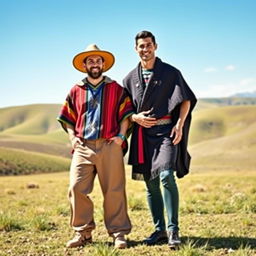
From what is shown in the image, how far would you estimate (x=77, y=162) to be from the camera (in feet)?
19.1

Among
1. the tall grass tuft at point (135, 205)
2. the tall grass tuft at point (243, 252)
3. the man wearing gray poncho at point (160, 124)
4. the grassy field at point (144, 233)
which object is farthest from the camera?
the tall grass tuft at point (135, 205)

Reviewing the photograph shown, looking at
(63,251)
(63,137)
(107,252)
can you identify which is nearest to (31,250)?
(63,251)

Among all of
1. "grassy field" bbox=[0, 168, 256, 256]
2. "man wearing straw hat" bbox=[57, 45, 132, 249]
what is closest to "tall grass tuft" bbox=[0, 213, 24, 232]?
"grassy field" bbox=[0, 168, 256, 256]

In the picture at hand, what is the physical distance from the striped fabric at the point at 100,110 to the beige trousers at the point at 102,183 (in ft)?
0.65

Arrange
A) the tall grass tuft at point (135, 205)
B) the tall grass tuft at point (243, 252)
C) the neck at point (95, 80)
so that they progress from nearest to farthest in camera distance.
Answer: the tall grass tuft at point (243, 252), the neck at point (95, 80), the tall grass tuft at point (135, 205)

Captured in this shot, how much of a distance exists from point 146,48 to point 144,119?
1007 mm

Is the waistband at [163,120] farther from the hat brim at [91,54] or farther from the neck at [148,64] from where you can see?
the hat brim at [91,54]

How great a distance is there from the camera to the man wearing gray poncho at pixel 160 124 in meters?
5.49

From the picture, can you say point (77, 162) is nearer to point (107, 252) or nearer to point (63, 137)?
point (107, 252)

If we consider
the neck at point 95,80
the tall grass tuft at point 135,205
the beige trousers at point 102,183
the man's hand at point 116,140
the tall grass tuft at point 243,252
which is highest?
the neck at point 95,80

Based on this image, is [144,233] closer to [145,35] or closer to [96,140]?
[96,140]

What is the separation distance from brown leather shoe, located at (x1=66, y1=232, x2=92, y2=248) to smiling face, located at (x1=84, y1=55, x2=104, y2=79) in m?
2.30

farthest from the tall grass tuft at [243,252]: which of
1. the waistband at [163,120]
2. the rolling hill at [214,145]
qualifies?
the rolling hill at [214,145]

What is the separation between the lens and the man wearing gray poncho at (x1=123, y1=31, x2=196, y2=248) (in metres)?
5.49
